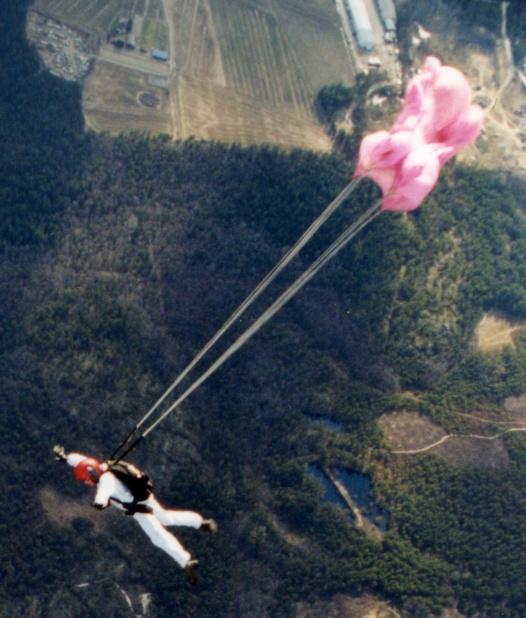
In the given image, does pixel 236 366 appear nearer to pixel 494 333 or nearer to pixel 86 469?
pixel 494 333

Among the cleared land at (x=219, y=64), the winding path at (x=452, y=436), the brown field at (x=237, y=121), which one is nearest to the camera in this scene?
the winding path at (x=452, y=436)

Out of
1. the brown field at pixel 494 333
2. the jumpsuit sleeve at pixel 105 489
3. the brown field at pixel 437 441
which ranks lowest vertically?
the brown field at pixel 437 441

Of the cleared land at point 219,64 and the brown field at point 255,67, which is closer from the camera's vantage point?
the cleared land at point 219,64

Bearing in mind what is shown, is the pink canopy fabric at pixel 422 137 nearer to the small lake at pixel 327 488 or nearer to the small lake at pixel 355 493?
the small lake at pixel 327 488

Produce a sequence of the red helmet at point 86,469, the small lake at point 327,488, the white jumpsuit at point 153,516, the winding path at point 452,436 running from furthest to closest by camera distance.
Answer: the winding path at point 452,436, the small lake at point 327,488, the red helmet at point 86,469, the white jumpsuit at point 153,516

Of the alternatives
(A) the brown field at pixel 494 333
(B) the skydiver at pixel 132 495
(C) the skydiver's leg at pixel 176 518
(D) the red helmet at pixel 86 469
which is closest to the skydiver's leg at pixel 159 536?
(B) the skydiver at pixel 132 495

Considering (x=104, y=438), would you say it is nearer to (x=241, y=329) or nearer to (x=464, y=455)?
(x=241, y=329)

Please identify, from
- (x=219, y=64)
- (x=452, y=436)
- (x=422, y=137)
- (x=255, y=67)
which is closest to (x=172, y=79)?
(x=219, y=64)

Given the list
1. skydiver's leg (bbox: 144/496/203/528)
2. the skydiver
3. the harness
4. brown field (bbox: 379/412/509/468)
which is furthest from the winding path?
the harness
